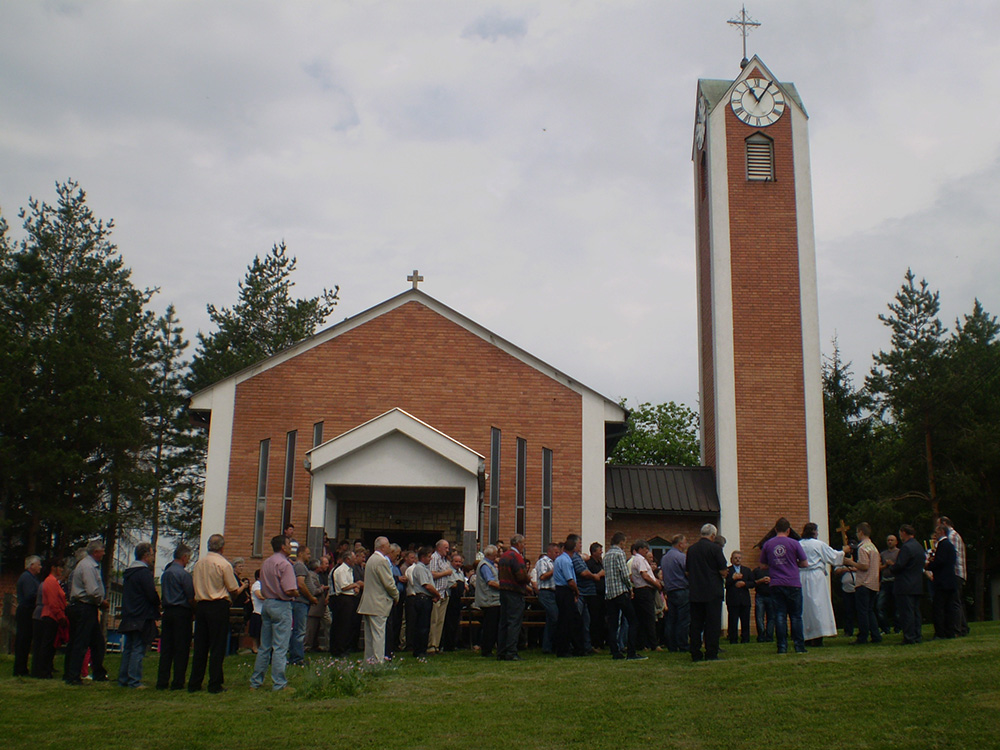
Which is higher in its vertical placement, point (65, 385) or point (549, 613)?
point (65, 385)

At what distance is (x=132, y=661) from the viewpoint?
1046 cm

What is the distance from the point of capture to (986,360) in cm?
3128

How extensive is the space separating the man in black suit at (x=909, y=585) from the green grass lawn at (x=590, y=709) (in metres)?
0.64

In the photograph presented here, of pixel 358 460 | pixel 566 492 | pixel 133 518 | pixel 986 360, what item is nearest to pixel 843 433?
pixel 986 360

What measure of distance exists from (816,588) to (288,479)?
1100cm

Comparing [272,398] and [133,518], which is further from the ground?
[272,398]

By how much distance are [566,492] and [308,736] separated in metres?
12.3

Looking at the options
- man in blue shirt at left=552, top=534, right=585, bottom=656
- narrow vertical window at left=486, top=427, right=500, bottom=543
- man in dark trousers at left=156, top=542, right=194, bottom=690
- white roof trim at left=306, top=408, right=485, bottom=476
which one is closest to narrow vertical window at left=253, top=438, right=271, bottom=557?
white roof trim at left=306, top=408, right=485, bottom=476

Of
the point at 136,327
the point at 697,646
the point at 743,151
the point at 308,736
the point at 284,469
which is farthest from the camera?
the point at 136,327

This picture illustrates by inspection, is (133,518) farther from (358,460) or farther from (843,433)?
(843,433)

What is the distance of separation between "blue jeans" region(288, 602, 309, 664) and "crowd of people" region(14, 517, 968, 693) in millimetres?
19

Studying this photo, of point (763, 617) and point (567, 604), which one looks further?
point (763, 617)

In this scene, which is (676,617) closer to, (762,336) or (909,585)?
(909,585)

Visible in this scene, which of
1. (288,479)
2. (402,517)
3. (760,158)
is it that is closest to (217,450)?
(288,479)
